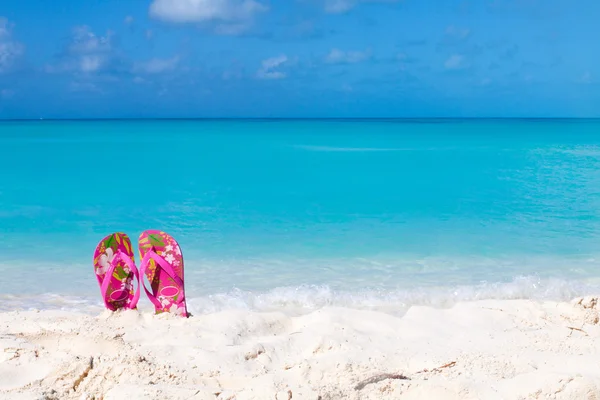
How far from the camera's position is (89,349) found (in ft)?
9.29

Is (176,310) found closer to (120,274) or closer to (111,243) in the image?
(120,274)

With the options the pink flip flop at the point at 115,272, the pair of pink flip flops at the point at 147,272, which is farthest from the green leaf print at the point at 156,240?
the pink flip flop at the point at 115,272

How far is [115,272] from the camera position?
3.66m

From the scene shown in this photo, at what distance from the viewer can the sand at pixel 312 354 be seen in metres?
2.30

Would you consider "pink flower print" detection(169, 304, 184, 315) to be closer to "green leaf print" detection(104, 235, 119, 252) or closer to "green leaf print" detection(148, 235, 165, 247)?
"green leaf print" detection(148, 235, 165, 247)

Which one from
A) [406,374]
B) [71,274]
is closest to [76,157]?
[71,274]

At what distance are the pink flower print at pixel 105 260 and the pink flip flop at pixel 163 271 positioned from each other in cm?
20

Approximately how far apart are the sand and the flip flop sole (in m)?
0.13

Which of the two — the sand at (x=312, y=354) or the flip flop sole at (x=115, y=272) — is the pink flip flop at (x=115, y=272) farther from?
the sand at (x=312, y=354)

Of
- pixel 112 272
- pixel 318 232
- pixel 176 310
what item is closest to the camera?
pixel 176 310

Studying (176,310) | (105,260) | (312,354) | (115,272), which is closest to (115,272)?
(115,272)

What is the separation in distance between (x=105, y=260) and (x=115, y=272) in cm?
12

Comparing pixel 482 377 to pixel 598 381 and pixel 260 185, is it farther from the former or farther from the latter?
pixel 260 185

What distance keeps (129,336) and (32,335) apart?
481 mm
